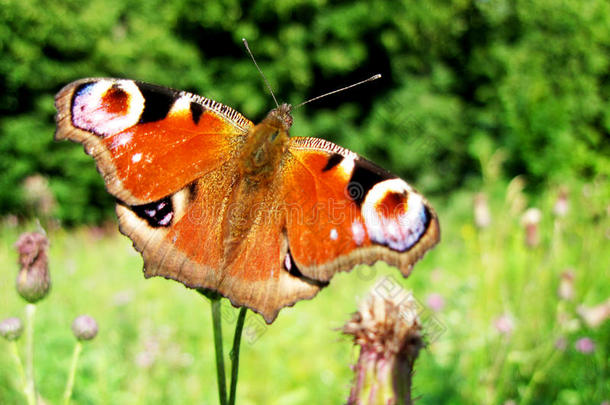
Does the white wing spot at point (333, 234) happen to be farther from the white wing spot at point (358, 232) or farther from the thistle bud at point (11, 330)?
the thistle bud at point (11, 330)

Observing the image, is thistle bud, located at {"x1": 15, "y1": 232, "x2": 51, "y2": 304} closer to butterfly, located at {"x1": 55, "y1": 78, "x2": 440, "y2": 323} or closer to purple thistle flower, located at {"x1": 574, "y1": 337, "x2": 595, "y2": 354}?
butterfly, located at {"x1": 55, "y1": 78, "x2": 440, "y2": 323}

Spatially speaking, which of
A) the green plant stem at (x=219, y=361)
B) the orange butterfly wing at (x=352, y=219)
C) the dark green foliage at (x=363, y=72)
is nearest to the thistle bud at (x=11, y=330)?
the green plant stem at (x=219, y=361)

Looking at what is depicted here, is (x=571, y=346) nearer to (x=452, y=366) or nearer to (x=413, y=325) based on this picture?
(x=452, y=366)

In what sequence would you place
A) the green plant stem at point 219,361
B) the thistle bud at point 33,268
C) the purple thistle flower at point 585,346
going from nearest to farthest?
the green plant stem at point 219,361, the thistle bud at point 33,268, the purple thistle flower at point 585,346

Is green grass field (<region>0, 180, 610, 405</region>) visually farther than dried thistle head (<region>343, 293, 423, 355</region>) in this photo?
Yes

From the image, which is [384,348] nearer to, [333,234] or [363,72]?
[333,234]

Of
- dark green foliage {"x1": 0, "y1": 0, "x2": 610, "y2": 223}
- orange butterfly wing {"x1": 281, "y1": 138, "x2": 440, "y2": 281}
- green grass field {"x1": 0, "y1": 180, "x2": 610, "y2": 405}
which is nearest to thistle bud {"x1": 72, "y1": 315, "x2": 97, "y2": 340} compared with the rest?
orange butterfly wing {"x1": 281, "y1": 138, "x2": 440, "y2": 281}

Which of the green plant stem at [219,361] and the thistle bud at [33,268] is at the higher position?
the green plant stem at [219,361]
